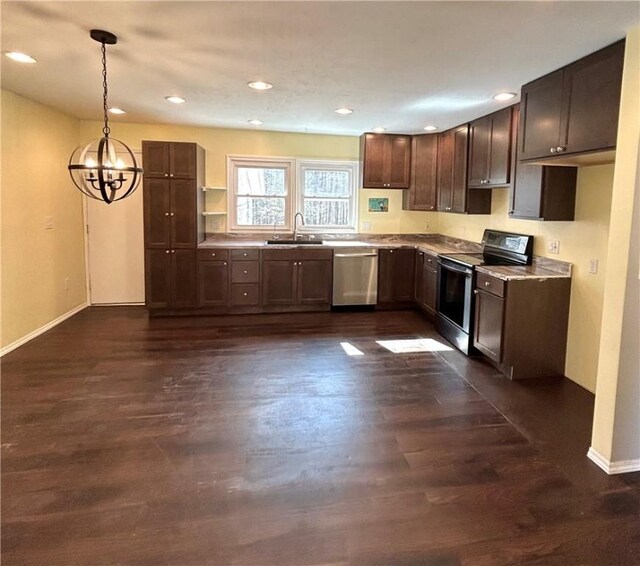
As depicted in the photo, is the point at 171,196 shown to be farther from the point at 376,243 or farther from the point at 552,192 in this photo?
the point at 552,192

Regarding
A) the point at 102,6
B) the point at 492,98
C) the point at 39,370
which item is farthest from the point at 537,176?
the point at 39,370

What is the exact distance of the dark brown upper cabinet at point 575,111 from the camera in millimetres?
2584

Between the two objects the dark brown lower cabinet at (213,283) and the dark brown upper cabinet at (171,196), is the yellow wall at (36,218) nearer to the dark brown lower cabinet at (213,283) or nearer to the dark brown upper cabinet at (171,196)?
the dark brown upper cabinet at (171,196)

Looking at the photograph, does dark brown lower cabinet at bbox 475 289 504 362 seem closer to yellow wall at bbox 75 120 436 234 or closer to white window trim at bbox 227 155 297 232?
yellow wall at bbox 75 120 436 234

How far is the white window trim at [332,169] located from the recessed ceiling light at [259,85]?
2503 mm

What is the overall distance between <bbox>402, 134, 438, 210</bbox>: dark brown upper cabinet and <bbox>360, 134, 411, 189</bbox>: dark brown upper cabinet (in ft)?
0.27

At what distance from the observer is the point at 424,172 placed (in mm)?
5965

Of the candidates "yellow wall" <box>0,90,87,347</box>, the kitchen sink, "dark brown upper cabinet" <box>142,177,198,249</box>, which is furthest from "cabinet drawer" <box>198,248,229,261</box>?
"yellow wall" <box>0,90,87,347</box>

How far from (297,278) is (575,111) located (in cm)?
365

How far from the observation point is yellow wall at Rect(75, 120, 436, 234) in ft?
18.9

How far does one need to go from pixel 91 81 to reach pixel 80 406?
2.61 meters

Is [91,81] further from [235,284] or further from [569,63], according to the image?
[569,63]

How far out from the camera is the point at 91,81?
144 inches

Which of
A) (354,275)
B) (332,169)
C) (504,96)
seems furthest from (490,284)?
(332,169)
